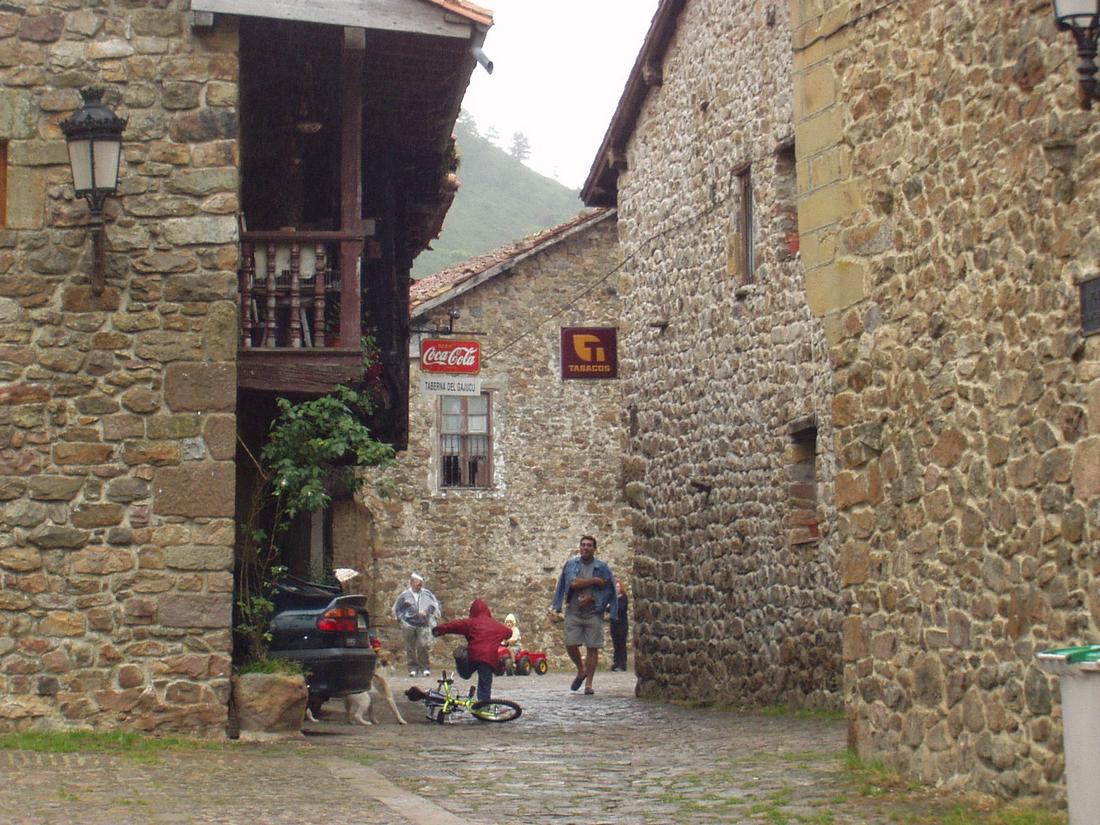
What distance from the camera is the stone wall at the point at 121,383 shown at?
34.9 feet

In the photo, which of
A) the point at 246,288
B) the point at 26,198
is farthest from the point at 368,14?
the point at 26,198

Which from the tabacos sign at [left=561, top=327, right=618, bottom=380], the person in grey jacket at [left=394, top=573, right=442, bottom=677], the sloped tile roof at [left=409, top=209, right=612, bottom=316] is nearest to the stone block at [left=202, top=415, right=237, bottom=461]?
the tabacos sign at [left=561, top=327, right=618, bottom=380]

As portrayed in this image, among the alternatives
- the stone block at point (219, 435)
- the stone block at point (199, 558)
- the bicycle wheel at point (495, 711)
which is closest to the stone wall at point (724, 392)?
the bicycle wheel at point (495, 711)

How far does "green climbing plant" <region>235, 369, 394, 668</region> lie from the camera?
1116cm

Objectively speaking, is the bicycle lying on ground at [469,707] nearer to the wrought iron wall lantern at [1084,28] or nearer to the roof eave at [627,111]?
the roof eave at [627,111]

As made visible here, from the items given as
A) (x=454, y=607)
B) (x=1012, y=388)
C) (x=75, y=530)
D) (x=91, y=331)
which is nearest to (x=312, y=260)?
(x=91, y=331)

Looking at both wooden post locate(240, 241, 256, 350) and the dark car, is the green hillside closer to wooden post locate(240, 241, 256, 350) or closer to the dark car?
the dark car

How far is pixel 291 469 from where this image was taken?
1120 cm

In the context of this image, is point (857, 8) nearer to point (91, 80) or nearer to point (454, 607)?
point (91, 80)

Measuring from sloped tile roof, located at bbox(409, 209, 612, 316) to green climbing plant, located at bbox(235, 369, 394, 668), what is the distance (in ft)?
52.2

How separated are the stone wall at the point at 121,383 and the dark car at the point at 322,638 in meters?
1.34

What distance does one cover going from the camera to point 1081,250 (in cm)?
→ 674

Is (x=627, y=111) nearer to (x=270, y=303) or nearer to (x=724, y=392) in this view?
(x=724, y=392)

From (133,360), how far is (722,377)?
6.67 meters
